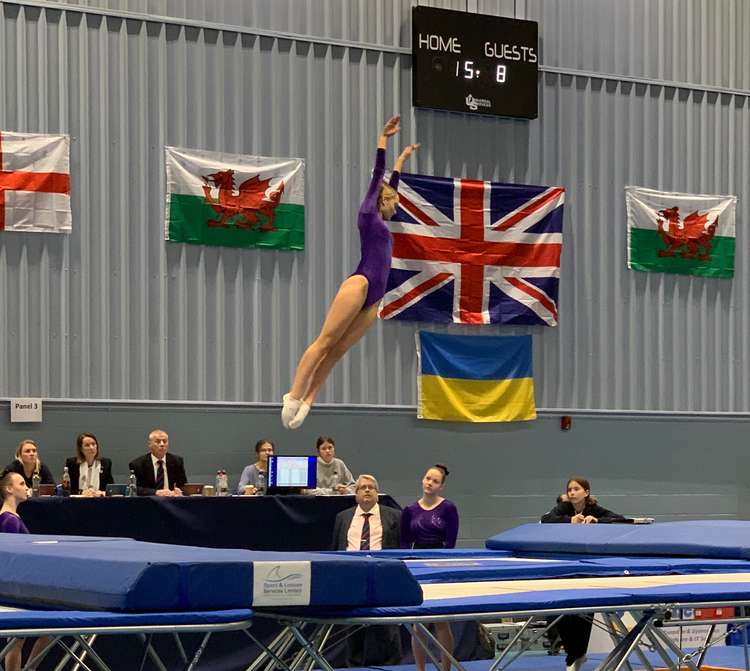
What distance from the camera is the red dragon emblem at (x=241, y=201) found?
44.4 feet

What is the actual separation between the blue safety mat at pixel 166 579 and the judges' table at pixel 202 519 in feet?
13.8

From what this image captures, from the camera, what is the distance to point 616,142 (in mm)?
15570

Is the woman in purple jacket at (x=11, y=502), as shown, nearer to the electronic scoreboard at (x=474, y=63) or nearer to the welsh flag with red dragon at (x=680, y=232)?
the electronic scoreboard at (x=474, y=63)

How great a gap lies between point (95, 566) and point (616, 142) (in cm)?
1164

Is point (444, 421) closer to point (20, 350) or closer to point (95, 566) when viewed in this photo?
point (20, 350)

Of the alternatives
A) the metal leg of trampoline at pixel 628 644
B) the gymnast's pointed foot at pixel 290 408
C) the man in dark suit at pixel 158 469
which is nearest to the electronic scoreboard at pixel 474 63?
the man in dark suit at pixel 158 469

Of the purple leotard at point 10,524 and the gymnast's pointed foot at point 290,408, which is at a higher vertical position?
the gymnast's pointed foot at point 290,408

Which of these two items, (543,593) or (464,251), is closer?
(543,593)

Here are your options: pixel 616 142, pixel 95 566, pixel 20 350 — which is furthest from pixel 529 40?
pixel 95 566

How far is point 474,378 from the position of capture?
47.7 feet

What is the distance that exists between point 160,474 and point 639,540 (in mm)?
4826

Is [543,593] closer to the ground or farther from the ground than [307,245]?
closer to the ground

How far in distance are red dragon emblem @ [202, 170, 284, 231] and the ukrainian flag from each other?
84.1 inches

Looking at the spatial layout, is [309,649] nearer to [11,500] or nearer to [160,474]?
[11,500]
